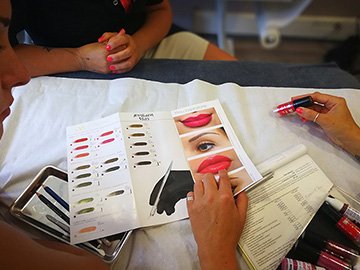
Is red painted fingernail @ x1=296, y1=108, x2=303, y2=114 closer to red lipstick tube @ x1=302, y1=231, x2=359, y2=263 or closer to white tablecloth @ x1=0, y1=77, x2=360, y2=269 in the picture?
white tablecloth @ x1=0, y1=77, x2=360, y2=269

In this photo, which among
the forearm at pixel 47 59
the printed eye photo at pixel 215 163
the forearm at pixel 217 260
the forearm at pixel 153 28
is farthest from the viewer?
the forearm at pixel 153 28

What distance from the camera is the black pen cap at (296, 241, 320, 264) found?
0.56 metres

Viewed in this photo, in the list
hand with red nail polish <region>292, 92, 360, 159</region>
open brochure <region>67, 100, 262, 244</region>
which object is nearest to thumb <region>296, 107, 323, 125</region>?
hand with red nail polish <region>292, 92, 360, 159</region>

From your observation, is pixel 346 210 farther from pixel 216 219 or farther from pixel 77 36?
pixel 77 36

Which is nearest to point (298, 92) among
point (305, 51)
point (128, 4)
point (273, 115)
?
point (273, 115)

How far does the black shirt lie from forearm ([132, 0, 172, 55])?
60mm

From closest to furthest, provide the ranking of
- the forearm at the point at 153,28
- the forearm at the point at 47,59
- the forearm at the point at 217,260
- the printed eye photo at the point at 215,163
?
the forearm at the point at 217,260 → the printed eye photo at the point at 215,163 → the forearm at the point at 47,59 → the forearm at the point at 153,28

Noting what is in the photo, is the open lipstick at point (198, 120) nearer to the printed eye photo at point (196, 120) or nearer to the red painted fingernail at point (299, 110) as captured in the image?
the printed eye photo at point (196, 120)

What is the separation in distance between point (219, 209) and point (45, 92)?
48 cm

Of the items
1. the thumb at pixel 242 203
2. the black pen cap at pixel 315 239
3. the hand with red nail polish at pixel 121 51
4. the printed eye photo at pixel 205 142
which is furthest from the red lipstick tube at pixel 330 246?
the hand with red nail polish at pixel 121 51

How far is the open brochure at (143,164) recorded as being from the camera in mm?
589

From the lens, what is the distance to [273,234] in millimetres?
570

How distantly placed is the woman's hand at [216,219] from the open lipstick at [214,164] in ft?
0.09

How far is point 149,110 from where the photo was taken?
743 mm
